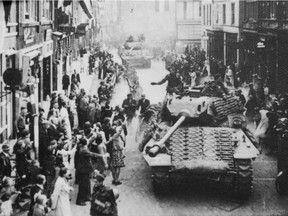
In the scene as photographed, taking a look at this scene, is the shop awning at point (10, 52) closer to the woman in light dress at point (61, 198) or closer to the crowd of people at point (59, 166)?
the crowd of people at point (59, 166)

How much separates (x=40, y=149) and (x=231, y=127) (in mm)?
4970

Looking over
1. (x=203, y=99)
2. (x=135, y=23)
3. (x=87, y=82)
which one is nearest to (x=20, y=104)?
(x=203, y=99)

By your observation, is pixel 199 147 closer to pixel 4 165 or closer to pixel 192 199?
pixel 192 199

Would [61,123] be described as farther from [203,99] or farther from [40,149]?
[203,99]

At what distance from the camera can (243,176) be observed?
11438 mm

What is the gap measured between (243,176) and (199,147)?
1.32 m

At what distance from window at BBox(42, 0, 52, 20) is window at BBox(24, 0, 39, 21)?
173cm

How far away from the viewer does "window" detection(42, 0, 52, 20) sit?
2367cm

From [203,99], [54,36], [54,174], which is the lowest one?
[54,174]

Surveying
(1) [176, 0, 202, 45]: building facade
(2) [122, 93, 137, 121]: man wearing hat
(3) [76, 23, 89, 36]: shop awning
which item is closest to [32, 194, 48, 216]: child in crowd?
(2) [122, 93, 137, 121]: man wearing hat

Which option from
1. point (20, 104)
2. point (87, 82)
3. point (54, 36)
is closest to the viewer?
point (20, 104)

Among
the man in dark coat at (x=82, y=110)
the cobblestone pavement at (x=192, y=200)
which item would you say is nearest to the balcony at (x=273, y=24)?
the man in dark coat at (x=82, y=110)

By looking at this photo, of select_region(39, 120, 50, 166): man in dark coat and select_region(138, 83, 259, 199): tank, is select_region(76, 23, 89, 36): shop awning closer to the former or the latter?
select_region(138, 83, 259, 199): tank

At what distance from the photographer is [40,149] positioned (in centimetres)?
1305
